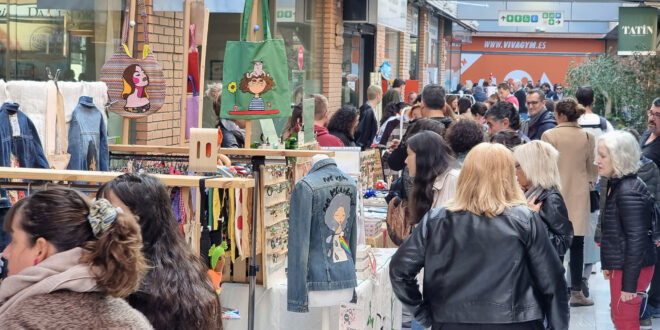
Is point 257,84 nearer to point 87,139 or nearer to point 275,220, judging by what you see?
point 275,220

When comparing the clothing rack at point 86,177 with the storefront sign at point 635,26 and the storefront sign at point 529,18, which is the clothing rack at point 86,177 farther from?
the storefront sign at point 529,18

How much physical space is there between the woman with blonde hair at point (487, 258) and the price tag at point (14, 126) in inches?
82.7

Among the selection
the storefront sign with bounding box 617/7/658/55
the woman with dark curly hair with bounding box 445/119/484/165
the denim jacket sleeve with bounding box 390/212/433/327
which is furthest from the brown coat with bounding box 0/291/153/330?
the storefront sign with bounding box 617/7/658/55

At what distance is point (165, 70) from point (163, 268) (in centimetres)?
606

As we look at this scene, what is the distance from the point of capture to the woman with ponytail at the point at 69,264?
8.52ft

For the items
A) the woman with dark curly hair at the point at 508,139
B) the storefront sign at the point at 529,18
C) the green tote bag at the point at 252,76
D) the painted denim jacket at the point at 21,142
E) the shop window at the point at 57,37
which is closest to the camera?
the painted denim jacket at the point at 21,142

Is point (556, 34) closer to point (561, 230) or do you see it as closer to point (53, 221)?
point (561, 230)

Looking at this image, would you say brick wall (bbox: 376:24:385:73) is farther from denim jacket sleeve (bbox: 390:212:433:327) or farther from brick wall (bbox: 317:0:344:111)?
denim jacket sleeve (bbox: 390:212:433:327)

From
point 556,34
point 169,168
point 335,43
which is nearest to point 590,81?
point 335,43

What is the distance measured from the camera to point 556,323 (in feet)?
13.9

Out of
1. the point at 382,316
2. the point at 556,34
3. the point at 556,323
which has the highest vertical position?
the point at 556,34

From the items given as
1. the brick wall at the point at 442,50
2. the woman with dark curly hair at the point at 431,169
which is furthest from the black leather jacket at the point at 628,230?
the brick wall at the point at 442,50

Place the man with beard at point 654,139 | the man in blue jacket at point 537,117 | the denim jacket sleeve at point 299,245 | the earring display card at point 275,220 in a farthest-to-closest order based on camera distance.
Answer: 1. the man in blue jacket at point 537,117
2. the man with beard at point 654,139
3. the earring display card at point 275,220
4. the denim jacket sleeve at point 299,245

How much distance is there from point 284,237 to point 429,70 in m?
24.2
